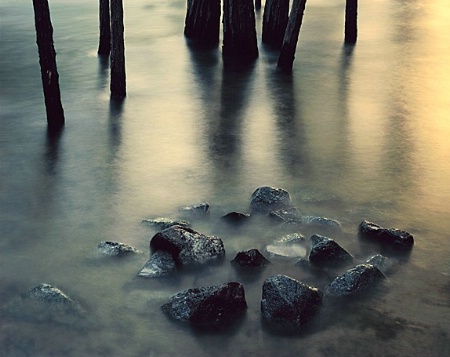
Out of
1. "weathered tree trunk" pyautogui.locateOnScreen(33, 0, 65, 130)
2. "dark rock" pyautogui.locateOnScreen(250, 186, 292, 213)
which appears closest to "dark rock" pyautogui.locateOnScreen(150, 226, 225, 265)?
"dark rock" pyautogui.locateOnScreen(250, 186, 292, 213)

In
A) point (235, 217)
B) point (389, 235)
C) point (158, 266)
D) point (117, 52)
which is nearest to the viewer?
point (158, 266)

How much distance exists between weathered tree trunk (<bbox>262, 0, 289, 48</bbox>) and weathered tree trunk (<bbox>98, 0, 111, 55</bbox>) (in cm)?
235

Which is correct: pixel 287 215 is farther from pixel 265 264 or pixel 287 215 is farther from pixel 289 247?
pixel 265 264

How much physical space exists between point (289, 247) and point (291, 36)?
18.9 ft

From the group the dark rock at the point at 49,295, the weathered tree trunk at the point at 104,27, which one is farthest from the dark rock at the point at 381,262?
the weathered tree trunk at the point at 104,27

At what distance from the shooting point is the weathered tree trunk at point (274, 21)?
1201cm

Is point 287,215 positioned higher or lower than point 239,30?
higher

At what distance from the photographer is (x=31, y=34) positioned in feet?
45.5

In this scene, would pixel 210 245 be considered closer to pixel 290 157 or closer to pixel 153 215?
pixel 153 215

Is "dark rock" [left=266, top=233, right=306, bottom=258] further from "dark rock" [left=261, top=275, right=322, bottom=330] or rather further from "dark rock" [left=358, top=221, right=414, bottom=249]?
"dark rock" [left=261, top=275, right=322, bottom=330]

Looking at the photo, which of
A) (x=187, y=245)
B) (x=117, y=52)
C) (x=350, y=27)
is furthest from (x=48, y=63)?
(x=350, y=27)

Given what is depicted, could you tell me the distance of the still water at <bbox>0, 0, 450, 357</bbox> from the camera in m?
4.27

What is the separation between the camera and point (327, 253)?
4980mm

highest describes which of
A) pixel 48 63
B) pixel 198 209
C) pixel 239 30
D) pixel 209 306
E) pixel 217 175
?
pixel 48 63
